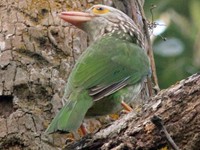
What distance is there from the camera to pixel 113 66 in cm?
460

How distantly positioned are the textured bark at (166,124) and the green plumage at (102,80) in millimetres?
253

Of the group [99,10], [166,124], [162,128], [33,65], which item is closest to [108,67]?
[33,65]

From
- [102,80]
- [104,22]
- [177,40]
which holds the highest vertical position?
[104,22]

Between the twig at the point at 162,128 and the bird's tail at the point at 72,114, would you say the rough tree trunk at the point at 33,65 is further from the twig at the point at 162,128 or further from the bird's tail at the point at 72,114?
the twig at the point at 162,128

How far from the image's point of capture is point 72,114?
156 inches

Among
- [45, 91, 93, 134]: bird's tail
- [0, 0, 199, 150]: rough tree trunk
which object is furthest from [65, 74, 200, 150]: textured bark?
[0, 0, 199, 150]: rough tree trunk

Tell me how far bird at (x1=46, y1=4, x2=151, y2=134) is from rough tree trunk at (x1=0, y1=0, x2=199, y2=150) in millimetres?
135

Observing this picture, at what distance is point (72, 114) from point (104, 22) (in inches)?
51.8

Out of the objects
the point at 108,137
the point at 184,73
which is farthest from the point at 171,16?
the point at 108,137

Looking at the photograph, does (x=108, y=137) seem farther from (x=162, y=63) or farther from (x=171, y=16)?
(x=171, y=16)

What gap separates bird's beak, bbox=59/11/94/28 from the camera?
4772mm

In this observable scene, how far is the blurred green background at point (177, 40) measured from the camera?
9.70 m

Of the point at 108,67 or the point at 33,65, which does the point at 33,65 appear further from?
the point at 108,67

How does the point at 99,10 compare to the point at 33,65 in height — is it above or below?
above
